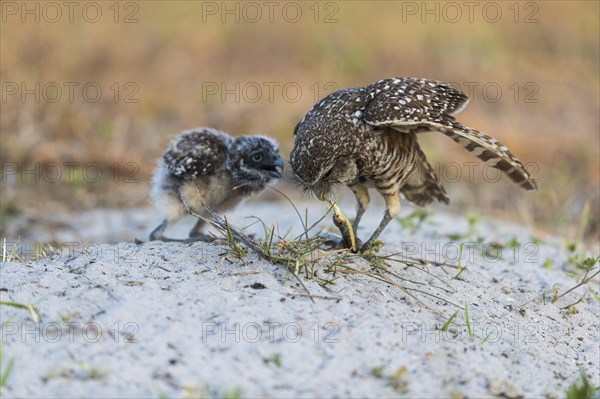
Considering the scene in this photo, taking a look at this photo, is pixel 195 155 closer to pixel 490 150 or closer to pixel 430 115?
pixel 430 115

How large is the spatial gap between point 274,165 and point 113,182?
3.58 metres

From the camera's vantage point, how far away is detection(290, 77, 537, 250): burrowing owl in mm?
4957

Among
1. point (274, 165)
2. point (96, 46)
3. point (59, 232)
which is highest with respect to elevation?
point (96, 46)

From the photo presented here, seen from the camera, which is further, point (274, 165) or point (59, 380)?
point (274, 165)

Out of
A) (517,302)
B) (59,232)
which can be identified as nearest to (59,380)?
(517,302)

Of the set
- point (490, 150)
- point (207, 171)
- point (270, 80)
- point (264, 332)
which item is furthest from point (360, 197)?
point (270, 80)

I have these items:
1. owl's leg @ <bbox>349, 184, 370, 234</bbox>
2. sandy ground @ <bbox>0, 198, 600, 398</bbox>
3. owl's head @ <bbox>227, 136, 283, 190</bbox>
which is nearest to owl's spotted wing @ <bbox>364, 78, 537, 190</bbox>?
owl's leg @ <bbox>349, 184, 370, 234</bbox>

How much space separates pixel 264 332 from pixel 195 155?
2.78 meters

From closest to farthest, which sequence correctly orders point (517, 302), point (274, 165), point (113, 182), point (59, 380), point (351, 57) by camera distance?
point (59, 380), point (517, 302), point (274, 165), point (113, 182), point (351, 57)

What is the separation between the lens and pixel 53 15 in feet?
37.2

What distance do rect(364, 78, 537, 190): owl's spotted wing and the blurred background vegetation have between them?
2073 millimetres

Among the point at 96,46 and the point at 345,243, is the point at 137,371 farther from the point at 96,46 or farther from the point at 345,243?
the point at 96,46

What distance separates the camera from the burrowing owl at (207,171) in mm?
6172

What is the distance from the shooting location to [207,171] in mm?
6195
